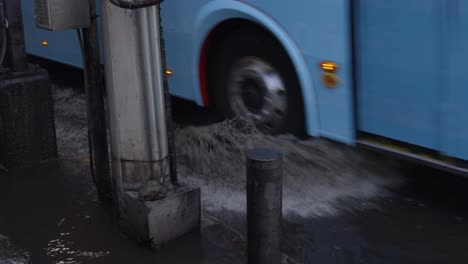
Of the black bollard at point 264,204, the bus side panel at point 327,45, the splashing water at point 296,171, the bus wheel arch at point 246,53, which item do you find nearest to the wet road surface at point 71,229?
the black bollard at point 264,204

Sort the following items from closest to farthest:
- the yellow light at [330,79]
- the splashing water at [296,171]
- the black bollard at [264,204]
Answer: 1. the black bollard at [264,204]
2. the yellow light at [330,79]
3. the splashing water at [296,171]

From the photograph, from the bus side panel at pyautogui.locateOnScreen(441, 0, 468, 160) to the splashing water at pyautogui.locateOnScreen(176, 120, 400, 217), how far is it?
95cm

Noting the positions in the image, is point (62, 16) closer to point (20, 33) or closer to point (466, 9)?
point (20, 33)

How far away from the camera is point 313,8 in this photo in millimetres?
5180

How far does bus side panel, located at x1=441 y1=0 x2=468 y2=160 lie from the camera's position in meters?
4.36

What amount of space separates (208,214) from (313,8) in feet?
5.46

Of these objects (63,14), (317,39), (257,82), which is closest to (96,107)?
(63,14)

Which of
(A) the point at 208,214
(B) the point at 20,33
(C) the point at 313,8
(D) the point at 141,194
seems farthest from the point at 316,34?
(B) the point at 20,33

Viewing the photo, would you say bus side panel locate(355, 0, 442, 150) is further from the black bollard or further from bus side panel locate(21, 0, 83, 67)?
bus side panel locate(21, 0, 83, 67)

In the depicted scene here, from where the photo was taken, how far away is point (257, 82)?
5926 millimetres

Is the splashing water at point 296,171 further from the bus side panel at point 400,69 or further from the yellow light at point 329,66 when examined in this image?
the yellow light at point 329,66

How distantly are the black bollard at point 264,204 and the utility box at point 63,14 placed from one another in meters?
1.52

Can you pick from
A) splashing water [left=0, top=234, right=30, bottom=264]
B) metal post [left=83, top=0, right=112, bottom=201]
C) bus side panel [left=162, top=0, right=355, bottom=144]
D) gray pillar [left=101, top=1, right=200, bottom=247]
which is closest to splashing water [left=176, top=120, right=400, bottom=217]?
bus side panel [left=162, top=0, right=355, bottom=144]

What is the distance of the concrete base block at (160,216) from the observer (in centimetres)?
429
